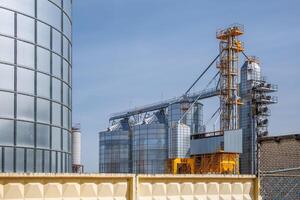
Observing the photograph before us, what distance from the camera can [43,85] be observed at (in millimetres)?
26922

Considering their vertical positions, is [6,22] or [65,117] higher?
[6,22]

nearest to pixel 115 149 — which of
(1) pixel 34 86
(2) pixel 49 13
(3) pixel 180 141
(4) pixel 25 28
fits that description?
(3) pixel 180 141

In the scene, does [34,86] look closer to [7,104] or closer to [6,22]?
[7,104]

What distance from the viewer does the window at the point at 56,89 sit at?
91.7 feet

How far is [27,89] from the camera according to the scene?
2567 cm

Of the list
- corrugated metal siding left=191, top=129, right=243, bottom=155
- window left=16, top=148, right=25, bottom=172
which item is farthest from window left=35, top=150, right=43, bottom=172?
corrugated metal siding left=191, top=129, right=243, bottom=155

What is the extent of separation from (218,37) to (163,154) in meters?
19.7

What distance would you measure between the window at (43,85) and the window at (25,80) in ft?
1.78

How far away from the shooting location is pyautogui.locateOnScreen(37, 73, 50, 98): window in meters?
26.5

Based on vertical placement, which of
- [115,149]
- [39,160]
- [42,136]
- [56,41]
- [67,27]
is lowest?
[115,149]

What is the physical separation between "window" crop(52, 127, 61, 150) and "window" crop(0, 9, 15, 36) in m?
5.88

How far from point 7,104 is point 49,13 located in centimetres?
591

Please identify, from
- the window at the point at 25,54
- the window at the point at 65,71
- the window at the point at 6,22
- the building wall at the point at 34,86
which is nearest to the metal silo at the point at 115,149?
the window at the point at 65,71

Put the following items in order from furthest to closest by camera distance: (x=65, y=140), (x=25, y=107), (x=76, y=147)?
(x=76, y=147)
(x=65, y=140)
(x=25, y=107)
